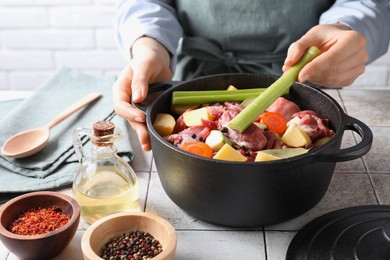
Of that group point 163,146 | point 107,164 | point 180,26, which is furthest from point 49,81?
point 163,146

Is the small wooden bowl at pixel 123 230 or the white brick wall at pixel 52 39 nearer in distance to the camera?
the small wooden bowl at pixel 123 230

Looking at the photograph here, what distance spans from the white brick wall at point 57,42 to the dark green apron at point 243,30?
870 mm

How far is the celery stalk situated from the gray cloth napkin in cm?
32

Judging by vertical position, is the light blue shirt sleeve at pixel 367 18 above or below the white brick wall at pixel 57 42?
above

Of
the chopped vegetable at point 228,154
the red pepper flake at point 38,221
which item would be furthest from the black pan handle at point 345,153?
the red pepper flake at point 38,221

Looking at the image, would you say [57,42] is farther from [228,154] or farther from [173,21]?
[228,154]

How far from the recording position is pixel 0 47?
2.61 meters

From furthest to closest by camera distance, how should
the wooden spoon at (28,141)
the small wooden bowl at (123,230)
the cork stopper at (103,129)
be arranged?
the wooden spoon at (28,141)
the cork stopper at (103,129)
the small wooden bowl at (123,230)

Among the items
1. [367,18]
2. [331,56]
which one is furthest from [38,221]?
[367,18]

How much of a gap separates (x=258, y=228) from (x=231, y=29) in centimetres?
77

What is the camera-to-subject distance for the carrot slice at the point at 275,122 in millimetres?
1116

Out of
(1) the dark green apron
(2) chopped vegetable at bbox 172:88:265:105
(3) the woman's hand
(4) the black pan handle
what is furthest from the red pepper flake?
(1) the dark green apron

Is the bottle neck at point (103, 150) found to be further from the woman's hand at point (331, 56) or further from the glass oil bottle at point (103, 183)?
the woman's hand at point (331, 56)

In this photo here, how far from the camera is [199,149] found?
3.35 feet
